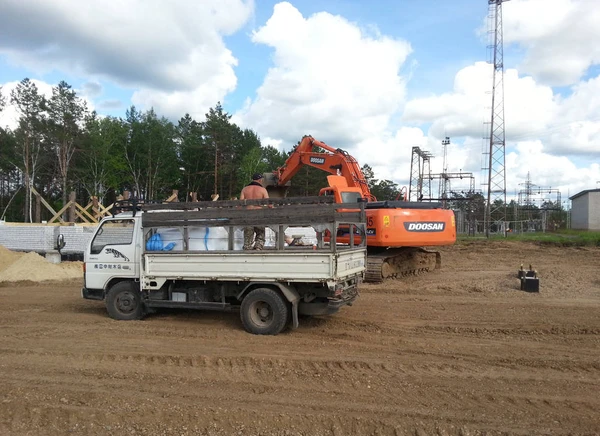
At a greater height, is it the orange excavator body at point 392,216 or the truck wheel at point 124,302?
the orange excavator body at point 392,216

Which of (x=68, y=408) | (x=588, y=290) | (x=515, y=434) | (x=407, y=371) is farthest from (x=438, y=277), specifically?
(x=68, y=408)

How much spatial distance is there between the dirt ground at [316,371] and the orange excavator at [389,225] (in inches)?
116

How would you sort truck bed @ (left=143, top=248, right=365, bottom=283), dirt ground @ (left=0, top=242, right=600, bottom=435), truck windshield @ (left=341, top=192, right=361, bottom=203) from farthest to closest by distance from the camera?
truck windshield @ (left=341, top=192, right=361, bottom=203)
truck bed @ (left=143, top=248, right=365, bottom=283)
dirt ground @ (left=0, top=242, right=600, bottom=435)

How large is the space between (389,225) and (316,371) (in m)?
7.67

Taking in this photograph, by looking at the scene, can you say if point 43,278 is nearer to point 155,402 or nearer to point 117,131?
point 155,402

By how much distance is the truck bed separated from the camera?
7.26 meters

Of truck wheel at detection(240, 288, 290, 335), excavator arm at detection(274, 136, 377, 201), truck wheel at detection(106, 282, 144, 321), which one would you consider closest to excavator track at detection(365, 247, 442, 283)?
excavator arm at detection(274, 136, 377, 201)

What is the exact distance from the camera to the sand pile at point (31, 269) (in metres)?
15.0

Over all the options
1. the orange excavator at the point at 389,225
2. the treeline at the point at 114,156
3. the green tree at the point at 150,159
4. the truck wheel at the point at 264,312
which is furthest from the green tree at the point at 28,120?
the truck wheel at the point at 264,312

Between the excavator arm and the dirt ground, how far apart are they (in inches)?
231

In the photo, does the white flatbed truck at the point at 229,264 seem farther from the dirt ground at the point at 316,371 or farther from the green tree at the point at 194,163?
the green tree at the point at 194,163

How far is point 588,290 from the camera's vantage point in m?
11.7

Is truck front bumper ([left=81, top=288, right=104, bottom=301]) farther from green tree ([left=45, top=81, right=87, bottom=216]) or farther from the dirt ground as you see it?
green tree ([left=45, top=81, right=87, bottom=216])

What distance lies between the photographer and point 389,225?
13023mm
